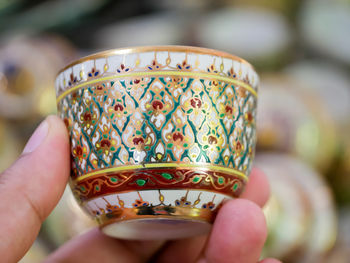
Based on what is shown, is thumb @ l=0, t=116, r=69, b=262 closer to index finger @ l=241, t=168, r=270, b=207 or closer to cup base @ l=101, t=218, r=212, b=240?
cup base @ l=101, t=218, r=212, b=240

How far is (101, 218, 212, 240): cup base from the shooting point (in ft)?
1.66

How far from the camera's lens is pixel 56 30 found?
1248 millimetres

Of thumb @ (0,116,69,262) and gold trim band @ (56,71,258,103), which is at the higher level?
gold trim band @ (56,71,258,103)

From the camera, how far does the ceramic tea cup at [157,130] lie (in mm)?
453

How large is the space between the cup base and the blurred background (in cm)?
37

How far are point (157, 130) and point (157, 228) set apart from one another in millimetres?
139

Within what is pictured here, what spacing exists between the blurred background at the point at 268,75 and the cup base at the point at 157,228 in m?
0.37

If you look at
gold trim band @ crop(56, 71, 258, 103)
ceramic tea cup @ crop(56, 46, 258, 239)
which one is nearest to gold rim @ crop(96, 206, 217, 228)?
ceramic tea cup @ crop(56, 46, 258, 239)

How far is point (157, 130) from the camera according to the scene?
451mm

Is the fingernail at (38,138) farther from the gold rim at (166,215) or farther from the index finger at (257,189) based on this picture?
the index finger at (257,189)

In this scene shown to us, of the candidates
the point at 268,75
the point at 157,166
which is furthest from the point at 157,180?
the point at 268,75

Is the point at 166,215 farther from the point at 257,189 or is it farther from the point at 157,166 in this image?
the point at 257,189

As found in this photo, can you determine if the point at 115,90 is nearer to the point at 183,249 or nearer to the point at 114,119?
the point at 114,119

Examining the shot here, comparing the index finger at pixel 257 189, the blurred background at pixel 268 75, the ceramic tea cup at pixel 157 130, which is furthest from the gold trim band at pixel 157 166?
the blurred background at pixel 268 75
